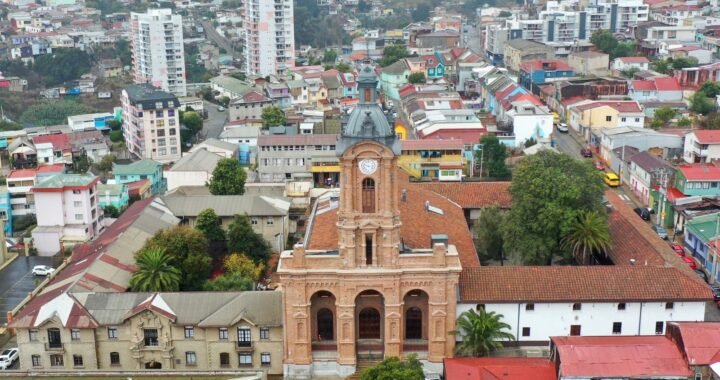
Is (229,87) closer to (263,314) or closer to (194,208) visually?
(194,208)

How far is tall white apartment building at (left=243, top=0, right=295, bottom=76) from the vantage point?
133750 mm

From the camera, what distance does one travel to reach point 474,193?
61094 mm

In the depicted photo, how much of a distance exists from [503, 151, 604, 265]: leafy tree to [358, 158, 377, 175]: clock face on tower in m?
14.2

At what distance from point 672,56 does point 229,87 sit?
68600mm

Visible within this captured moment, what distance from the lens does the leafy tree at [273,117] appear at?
313 ft

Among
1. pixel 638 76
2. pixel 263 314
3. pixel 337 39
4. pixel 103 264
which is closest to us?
pixel 263 314

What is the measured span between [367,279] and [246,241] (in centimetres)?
1764

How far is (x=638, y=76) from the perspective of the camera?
111 metres

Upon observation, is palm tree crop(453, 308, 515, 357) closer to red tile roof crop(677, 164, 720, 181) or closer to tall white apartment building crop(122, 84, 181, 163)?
red tile roof crop(677, 164, 720, 181)

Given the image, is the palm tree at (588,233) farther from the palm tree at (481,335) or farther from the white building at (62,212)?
the white building at (62,212)

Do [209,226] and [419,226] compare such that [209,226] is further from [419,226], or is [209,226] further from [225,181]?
[419,226]

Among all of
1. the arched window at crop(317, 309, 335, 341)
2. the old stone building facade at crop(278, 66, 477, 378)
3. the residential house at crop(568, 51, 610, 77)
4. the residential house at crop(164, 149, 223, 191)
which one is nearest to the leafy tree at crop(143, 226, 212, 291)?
the old stone building facade at crop(278, 66, 477, 378)

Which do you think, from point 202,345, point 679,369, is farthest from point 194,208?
point 679,369

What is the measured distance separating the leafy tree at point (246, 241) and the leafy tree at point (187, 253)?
332 centimetres
